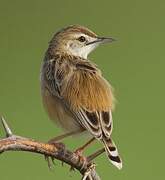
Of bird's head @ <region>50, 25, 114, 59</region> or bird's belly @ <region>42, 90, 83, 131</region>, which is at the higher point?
bird's head @ <region>50, 25, 114, 59</region>

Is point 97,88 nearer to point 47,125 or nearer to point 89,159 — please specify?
point 89,159

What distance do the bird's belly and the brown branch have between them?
102cm

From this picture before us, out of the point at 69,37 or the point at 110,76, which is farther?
the point at 110,76

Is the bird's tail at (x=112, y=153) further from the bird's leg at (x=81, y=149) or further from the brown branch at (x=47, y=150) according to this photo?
the brown branch at (x=47, y=150)

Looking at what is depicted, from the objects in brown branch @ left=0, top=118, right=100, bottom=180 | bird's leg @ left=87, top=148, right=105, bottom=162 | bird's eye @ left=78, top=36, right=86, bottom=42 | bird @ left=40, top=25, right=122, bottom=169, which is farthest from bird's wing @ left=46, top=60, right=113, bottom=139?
bird's eye @ left=78, top=36, right=86, bottom=42

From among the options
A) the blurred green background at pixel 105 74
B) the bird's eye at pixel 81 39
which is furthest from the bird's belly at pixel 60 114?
the bird's eye at pixel 81 39

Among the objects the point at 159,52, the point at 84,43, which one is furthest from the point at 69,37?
the point at 159,52

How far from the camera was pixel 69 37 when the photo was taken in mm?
6363

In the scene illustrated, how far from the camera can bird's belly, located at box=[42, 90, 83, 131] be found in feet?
15.9

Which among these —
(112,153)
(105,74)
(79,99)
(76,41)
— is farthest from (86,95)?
(105,74)

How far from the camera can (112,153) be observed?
4.16m

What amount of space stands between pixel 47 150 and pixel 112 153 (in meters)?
0.73

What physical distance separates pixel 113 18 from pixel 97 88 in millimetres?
6560

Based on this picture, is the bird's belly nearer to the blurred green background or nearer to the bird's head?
the blurred green background
